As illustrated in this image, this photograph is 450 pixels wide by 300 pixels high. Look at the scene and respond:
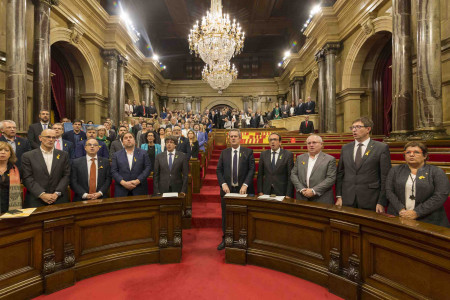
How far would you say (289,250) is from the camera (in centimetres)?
228

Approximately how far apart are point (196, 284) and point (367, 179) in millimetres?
1667

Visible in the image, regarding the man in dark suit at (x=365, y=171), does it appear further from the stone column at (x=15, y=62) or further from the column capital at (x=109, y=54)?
the column capital at (x=109, y=54)

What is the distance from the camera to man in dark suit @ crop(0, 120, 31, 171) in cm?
304

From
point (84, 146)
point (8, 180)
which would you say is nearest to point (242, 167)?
point (8, 180)

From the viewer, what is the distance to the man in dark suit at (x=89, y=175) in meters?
2.55

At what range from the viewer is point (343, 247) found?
1941 mm

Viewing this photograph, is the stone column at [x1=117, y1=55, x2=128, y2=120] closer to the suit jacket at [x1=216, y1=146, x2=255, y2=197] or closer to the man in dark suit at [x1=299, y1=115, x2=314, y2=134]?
the man in dark suit at [x1=299, y1=115, x2=314, y2=134]

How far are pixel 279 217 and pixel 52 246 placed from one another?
185cm

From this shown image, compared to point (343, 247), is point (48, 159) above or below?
above

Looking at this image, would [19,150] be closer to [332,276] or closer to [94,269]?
[94,269]

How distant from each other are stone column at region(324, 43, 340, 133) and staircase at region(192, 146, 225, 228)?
5.57m

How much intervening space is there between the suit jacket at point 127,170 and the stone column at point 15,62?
11.3ft

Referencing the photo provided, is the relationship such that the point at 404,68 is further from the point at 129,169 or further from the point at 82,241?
the point at 82,241

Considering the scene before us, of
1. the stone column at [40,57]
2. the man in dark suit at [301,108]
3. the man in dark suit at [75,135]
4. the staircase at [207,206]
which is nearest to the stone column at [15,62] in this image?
the stone column at [40,57]
